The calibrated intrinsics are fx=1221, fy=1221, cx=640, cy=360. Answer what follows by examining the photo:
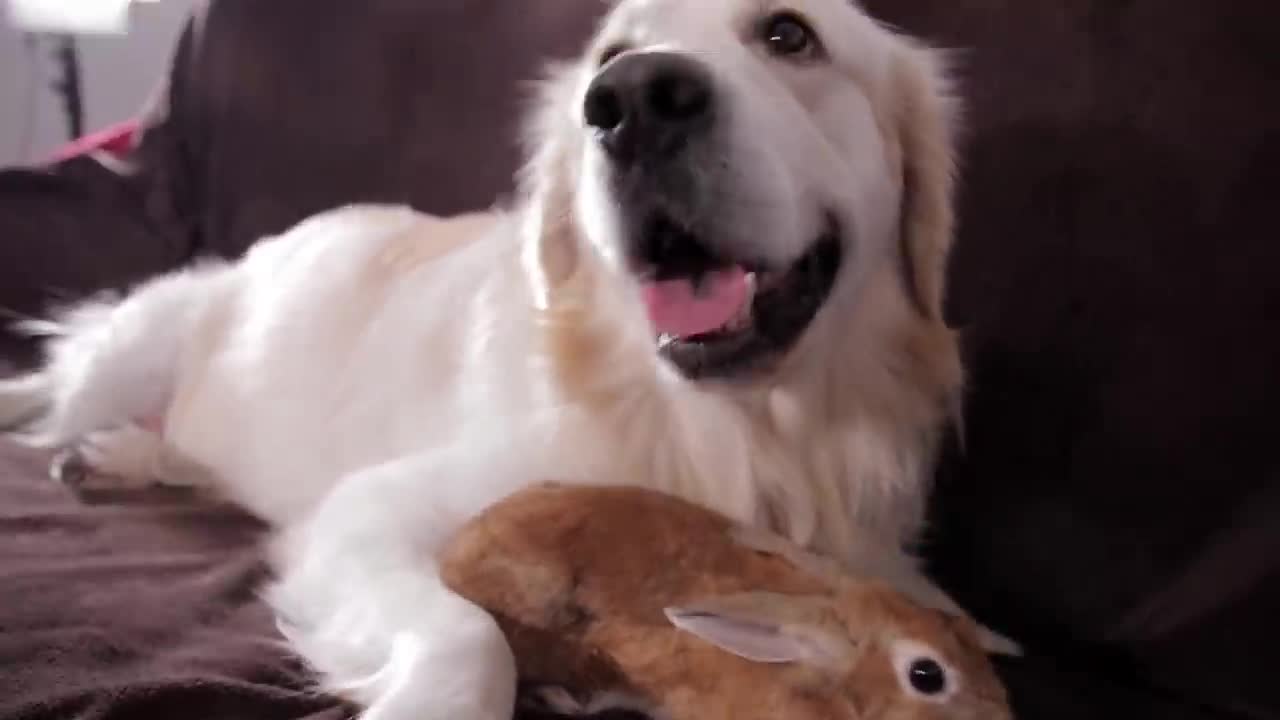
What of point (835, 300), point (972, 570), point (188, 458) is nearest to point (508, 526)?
point (835, 300)

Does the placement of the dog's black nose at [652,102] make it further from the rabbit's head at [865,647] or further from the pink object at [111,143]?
the pink object at [111,143]

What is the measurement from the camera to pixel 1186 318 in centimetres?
119

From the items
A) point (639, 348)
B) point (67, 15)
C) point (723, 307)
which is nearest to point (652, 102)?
point (723, 307)

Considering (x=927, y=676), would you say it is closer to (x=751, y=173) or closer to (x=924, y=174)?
(x=751, y=173)

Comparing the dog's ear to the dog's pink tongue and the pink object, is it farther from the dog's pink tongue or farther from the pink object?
the pink object

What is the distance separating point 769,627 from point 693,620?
0.06 meters

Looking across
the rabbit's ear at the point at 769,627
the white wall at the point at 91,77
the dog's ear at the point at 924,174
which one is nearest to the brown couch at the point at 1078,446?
the dog's ear at the point at 924,174

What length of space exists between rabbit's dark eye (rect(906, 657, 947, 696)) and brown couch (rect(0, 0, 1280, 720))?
0.94ft

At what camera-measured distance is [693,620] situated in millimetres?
917

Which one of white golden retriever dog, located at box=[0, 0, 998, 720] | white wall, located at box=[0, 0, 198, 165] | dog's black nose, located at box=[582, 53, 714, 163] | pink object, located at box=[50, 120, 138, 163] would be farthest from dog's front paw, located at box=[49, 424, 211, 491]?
white wall, located at box=[0, 0, 198, 165]

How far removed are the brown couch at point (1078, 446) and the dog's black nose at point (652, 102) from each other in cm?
45

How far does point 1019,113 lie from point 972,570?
1.66 ft

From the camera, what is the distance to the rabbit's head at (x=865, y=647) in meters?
0.87

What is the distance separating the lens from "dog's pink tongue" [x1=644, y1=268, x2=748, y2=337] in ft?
3.78
